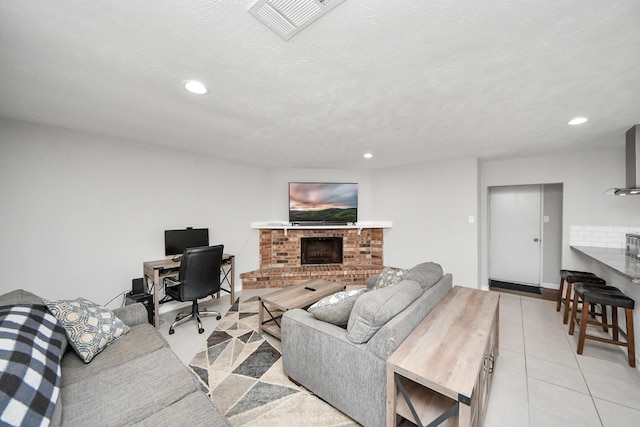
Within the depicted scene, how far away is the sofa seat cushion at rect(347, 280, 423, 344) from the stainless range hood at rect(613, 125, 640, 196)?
305 centimetres

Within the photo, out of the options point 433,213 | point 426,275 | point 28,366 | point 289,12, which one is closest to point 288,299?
point 426,275

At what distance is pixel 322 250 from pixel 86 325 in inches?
149

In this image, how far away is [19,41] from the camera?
1.26 meters

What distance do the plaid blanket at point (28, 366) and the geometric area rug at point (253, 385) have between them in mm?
990

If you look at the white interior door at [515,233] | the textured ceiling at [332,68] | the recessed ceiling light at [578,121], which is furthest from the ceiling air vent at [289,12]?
the white interior door at [515,233]

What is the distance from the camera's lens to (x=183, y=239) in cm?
342

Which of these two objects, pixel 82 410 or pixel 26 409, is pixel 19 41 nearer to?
pixel 26 409

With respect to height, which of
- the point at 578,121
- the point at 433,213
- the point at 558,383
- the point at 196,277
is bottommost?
the point at 558,383

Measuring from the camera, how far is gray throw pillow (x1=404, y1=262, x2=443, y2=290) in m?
2.01

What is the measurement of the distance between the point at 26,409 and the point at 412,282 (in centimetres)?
207

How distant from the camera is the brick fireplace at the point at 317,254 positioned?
14.5ft

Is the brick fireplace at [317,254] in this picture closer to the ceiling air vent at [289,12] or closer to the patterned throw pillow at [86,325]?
the patterned throw pillow at [86,325]

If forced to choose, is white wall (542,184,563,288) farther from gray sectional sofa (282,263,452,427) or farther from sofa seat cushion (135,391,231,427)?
sofa seat cushion (135,391,231,427)

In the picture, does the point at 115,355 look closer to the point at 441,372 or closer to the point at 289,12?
the point at 441,372
